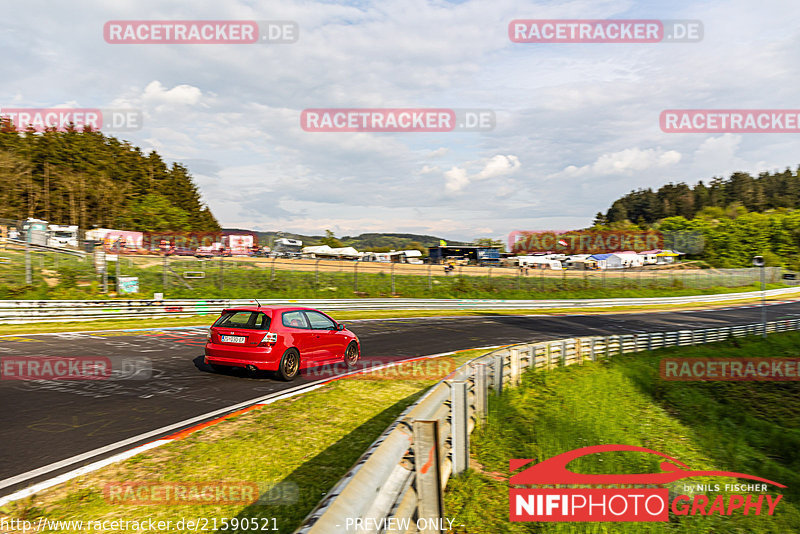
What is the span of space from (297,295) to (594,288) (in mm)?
28701

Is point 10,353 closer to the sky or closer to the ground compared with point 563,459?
closer to the sky

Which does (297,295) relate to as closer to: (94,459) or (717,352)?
(717,352)

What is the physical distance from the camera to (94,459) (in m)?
5.34

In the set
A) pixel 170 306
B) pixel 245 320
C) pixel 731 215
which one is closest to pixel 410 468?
pixel 245 320

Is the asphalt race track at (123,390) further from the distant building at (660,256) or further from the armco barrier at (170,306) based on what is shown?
the distant building at (660,256)

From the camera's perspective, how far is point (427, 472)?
3.68 meters

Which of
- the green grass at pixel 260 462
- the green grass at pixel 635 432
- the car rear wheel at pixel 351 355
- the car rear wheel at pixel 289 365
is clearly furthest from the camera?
the car rear wheel at pixel 351 355

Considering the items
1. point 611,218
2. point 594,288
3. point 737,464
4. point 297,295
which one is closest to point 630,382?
point 737,464

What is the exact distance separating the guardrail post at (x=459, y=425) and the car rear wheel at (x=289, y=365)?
5026mm

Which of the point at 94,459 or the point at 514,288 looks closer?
the point at 94,459

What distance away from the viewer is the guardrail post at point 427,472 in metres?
3.58

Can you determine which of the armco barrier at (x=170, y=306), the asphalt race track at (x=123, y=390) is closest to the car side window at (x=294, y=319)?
the asphalt race track at (x=123, y=390)

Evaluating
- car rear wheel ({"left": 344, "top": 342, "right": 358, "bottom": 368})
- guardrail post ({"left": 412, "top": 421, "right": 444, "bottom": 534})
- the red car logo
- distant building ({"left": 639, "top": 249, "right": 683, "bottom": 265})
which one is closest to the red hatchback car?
car rear wheel ({"left": 344, "top": 342, "right": 358, "bottom": 368})

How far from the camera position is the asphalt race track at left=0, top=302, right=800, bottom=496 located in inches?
233
